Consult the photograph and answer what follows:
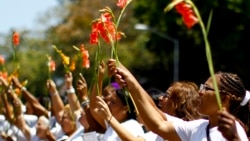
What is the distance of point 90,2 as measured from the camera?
203ft

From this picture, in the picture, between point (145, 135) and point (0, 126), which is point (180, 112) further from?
point (0, 126)

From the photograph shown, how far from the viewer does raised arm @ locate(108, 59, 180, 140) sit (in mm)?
7094

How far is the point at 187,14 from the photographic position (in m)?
6.04

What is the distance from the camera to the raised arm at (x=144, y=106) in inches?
279

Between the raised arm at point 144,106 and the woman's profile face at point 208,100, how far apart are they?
30 centimetres

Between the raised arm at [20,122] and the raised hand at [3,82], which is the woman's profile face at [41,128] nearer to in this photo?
the raised arm at [20,122]

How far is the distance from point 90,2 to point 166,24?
1460 cm

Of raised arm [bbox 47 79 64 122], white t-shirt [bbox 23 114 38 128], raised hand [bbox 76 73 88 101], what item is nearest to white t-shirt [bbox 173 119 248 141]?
raised hand [bbox 76 73 88 101]

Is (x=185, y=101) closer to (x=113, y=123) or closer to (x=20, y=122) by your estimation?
(x=113, y=123)

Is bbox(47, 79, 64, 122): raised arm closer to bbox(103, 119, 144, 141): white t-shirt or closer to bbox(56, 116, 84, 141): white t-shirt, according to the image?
bbox(56, 116, 84, 141): white t-shirt

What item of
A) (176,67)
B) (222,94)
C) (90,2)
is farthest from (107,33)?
(90,2)

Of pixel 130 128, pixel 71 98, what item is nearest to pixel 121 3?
pixel 130 128

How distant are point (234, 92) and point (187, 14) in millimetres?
1186

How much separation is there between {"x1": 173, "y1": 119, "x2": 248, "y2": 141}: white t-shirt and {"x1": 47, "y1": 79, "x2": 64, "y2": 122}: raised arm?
4.63m
